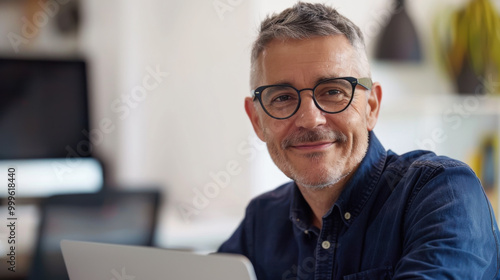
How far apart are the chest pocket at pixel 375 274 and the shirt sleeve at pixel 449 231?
0.07 metres

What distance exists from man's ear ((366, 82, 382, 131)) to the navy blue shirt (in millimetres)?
38

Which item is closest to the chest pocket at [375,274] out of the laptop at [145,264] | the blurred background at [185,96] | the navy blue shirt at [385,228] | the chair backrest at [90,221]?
the navy blue shirt at [385,228]

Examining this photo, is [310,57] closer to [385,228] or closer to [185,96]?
[385,228]

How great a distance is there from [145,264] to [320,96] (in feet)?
1.63

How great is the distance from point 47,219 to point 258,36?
1254 mm

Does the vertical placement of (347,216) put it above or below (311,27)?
below

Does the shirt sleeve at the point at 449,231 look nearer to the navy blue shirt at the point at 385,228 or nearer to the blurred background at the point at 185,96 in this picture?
the navy blue shirt at the point at 385,228

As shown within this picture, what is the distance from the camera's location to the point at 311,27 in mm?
1247

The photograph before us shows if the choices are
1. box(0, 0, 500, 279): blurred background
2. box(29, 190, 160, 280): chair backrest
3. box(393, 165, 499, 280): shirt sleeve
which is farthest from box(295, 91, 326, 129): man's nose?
box(0, 0, 500, 279): blurred background

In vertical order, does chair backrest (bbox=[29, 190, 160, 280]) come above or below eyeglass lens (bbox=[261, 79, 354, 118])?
below

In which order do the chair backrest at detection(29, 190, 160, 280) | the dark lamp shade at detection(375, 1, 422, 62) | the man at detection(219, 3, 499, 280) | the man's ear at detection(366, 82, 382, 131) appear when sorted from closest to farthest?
the man at detection(219, 3, 499, 280), the man's ear at detection(366, 82, 382, 131), the chair backrest at detection(29, 190, 160, 280), the dark lamp shade at detection(375, 1, 422, 62)

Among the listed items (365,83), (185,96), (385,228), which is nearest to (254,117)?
(365,83)

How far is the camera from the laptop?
83cm

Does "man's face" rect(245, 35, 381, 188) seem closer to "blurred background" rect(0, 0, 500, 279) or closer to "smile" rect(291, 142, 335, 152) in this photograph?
"smile" rect(291, 142, 335, 152)
